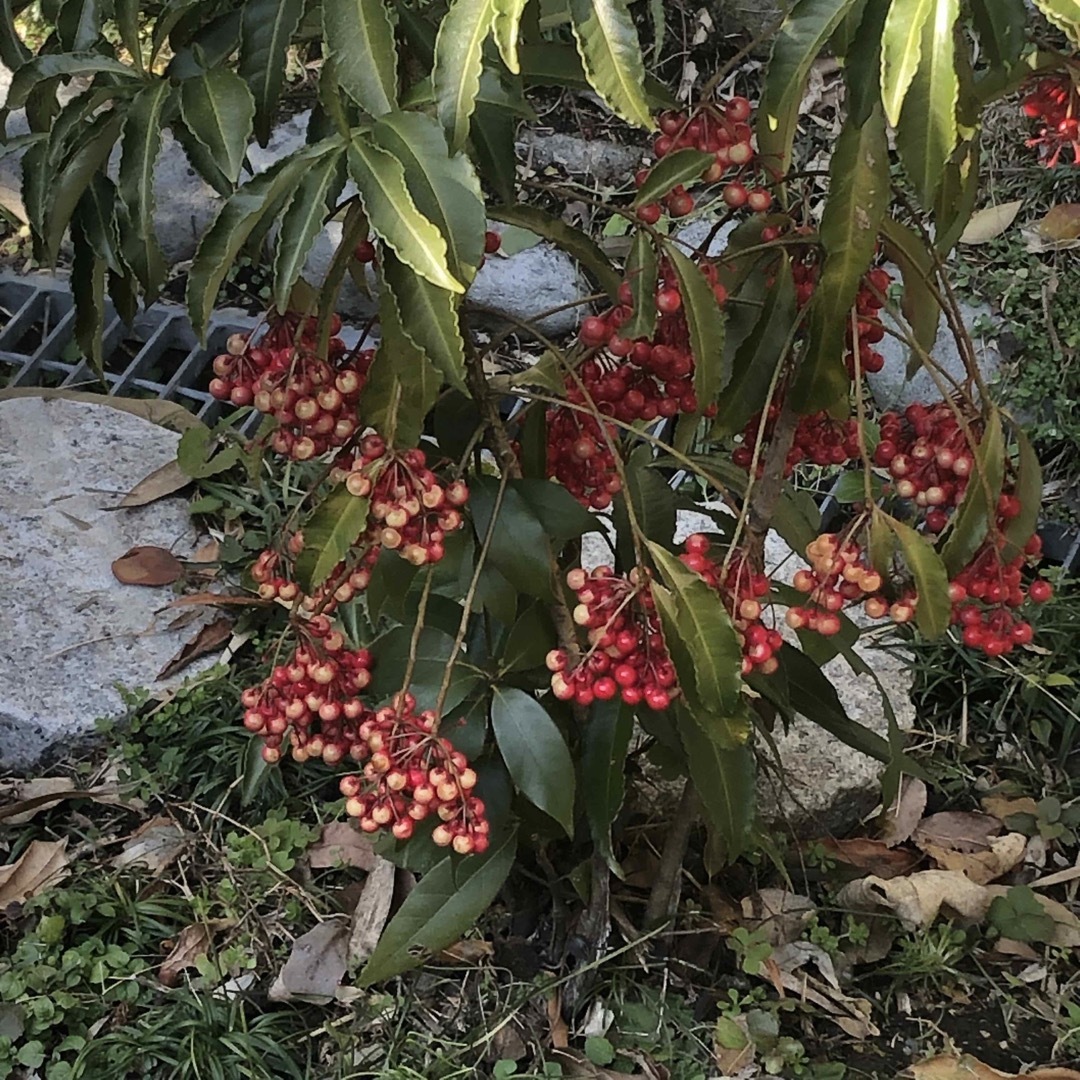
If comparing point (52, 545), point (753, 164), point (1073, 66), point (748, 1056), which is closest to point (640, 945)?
point (748, 1056)

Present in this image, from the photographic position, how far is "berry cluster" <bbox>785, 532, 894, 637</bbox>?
1.02 m

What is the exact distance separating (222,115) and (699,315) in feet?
1.30

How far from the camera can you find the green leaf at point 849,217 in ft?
3.12

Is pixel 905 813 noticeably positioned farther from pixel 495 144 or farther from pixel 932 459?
pixel 495 144

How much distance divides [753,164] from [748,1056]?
1.05 metres

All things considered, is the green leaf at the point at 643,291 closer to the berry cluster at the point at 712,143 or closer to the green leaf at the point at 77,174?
the berry cluster at the point at 712,143

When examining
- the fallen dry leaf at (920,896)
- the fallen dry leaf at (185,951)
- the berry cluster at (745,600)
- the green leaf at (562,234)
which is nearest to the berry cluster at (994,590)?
the berry cluster at (745,600)

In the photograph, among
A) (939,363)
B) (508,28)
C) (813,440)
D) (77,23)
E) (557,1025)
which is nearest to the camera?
(508,28)

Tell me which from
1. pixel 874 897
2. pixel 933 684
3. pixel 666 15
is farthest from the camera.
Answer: pixel 666 15

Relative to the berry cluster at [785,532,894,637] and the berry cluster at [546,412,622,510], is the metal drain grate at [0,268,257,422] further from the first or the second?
the berry cluster at [785,532,894,637]

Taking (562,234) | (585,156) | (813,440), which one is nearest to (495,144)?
(562,234)

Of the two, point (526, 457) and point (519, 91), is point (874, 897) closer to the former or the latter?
point (526, 457)

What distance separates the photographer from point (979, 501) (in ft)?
3.44

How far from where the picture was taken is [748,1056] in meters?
1.54
